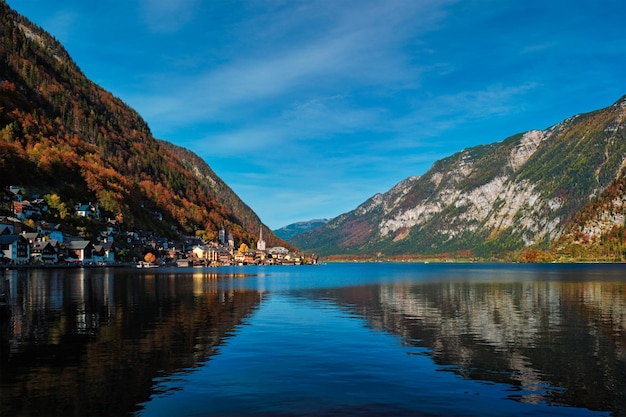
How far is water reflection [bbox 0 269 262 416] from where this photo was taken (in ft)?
69.3

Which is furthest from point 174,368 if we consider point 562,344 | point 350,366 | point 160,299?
point 160,299

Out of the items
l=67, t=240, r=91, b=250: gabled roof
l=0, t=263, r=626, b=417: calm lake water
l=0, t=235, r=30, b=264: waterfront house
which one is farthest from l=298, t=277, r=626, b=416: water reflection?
l=67, t=240, r=91, b=250: gabled roof

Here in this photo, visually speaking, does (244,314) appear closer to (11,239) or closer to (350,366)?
(350,366)

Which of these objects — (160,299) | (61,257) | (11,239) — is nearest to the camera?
(160,299)

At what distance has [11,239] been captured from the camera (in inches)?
6191

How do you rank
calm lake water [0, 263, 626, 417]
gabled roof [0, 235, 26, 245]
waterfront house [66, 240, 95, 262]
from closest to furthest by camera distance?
1. calm lake water [0, 263, 626, 417]
2. gabled roof [0, 235, 26, 245]
3. waterfront house [66, 240, 95, 262]

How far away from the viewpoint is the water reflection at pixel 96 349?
21.1 m

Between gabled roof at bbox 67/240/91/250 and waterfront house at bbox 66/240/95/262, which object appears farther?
gabled roof at bbox 67/240/91/250

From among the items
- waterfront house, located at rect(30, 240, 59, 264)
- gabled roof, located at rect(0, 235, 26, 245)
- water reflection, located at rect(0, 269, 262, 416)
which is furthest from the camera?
waterfront house, located at rect(30, 240, 59, 264)

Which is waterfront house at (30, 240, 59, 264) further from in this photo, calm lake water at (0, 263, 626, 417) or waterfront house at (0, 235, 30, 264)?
calm lake water at (0, 263, 626, 417)

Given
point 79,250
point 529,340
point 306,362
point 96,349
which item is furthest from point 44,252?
point 529,340

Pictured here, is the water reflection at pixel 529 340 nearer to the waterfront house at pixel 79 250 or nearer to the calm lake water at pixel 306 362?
the calm lake water at pixel 306 362

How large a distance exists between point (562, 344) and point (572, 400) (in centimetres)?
1513

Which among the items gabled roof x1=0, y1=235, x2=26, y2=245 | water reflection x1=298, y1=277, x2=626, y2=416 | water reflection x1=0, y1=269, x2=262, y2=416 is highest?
gabled roof x1=0, y1=235, x2=26, y2=245
